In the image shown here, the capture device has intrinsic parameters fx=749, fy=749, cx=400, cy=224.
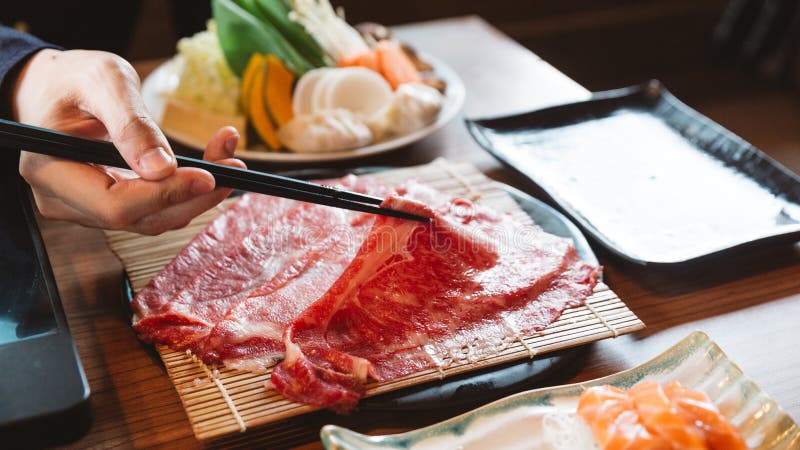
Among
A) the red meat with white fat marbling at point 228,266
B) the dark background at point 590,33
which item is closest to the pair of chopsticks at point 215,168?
the red meat with white fat marbling at point 228,266

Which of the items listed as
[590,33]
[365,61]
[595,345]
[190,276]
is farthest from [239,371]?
[590,33]

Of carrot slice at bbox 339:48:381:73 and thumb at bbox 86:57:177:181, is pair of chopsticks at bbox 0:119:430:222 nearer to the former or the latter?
thumb at bbox 86:57:177:181

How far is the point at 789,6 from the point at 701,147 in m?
3.14

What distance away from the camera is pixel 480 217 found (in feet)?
5.51

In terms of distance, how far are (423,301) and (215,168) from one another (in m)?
0.47

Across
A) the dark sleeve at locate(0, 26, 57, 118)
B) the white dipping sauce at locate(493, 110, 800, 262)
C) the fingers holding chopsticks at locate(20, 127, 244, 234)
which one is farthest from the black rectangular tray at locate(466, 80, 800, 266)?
the dark sleeve at locate(0, 26, 57, 118)

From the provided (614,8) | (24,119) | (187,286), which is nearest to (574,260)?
(187,286)

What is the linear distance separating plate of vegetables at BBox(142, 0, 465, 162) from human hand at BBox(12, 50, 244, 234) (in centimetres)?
52

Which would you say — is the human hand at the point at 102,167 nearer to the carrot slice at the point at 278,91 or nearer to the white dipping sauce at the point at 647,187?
the carrot slice at the point at 278,91

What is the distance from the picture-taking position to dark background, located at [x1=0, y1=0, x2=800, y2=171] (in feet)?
10.8

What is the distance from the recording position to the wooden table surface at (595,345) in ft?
4.12

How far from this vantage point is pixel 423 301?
1.46 meters

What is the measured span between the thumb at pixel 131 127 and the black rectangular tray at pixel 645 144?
0.96 metres

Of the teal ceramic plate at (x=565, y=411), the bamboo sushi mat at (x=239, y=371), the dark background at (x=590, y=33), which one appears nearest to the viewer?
the teal ceramic plate at (x=565, y=411)
